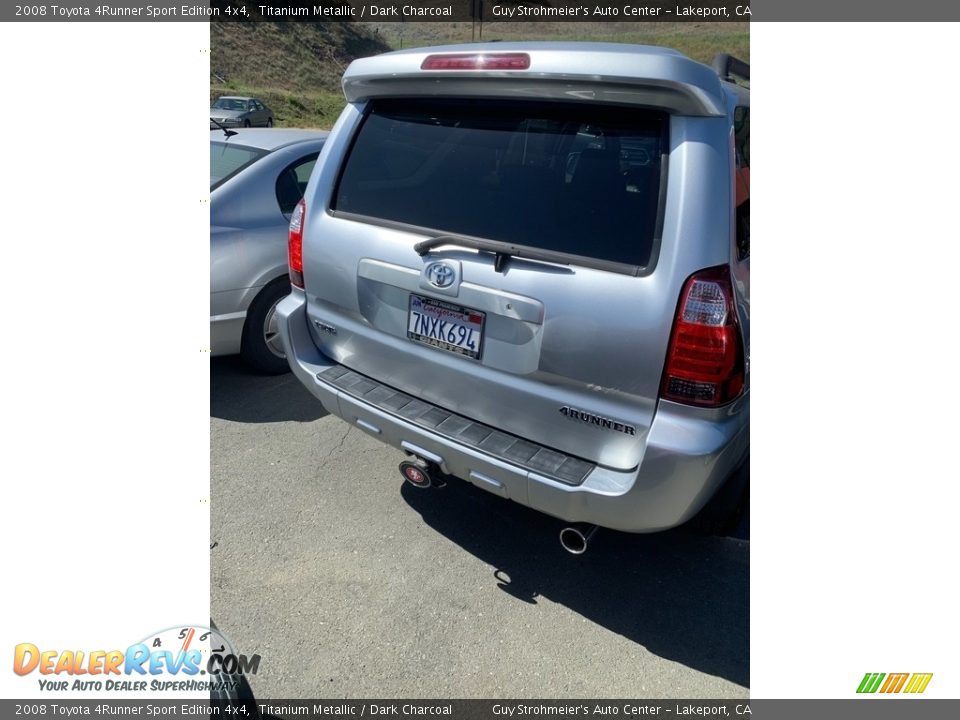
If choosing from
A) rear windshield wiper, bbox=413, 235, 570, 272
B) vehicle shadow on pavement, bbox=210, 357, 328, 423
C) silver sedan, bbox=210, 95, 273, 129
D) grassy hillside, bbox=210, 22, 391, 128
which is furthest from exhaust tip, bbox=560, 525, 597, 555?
grassy hillside, bbox=210, 22, 391, 128

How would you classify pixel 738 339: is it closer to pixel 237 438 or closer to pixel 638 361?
pixel 638 361

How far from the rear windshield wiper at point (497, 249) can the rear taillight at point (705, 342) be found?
0.43 m

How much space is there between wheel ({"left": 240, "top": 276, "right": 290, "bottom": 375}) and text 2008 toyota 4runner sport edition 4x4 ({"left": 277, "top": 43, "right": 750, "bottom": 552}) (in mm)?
1547

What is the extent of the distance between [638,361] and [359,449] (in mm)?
2113

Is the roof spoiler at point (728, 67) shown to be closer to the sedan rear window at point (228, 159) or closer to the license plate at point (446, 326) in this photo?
the license plate at point (446, 326)

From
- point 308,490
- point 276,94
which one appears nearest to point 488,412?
point 308,490

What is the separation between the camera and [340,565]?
280cm

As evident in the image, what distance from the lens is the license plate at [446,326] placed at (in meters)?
2.34

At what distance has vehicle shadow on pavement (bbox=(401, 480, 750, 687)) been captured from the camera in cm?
248

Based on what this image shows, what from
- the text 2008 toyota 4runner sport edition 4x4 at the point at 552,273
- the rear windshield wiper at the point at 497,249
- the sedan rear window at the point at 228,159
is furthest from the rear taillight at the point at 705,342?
the sedan rear window at the point at 228,159

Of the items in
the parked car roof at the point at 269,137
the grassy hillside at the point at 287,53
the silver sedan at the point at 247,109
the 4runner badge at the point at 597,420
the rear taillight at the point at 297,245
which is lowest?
the 4runner badge at the point at 597,420

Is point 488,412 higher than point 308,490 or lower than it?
higher

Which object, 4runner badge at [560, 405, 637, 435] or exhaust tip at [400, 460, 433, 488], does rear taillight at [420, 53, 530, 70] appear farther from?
exhaust tip at [400, 460, 433, 488]
